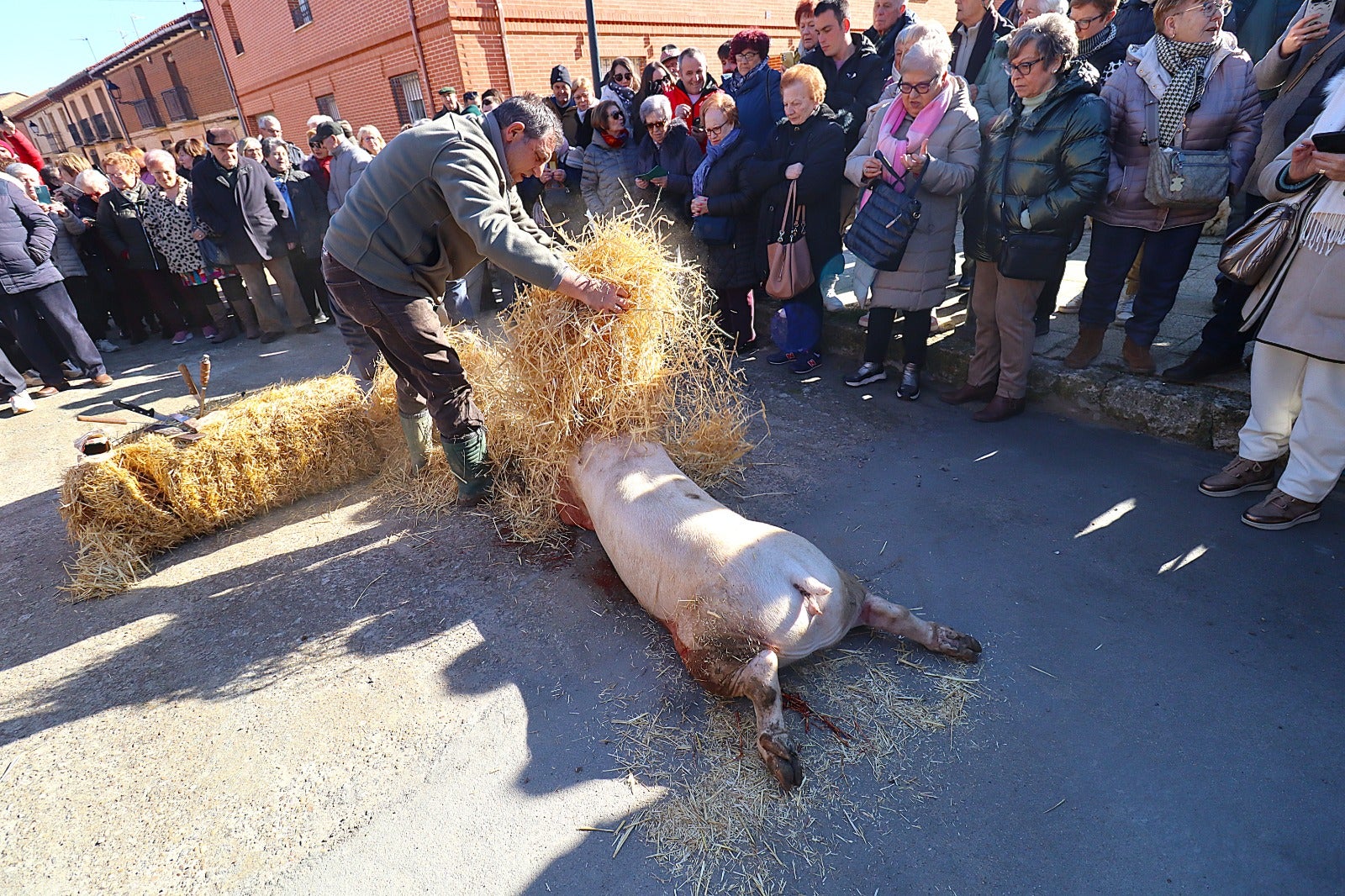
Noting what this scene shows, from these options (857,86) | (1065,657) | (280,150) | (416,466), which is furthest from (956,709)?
(280,150)

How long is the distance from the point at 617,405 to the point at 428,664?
4.66ft

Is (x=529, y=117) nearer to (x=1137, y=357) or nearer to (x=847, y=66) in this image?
(x=847, y=66)

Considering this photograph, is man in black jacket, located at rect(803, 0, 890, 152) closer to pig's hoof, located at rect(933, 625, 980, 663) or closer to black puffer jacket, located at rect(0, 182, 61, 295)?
pig's hoof, located at rect(933, 625, 980, 663)

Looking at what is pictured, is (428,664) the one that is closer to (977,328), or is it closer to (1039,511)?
(1039,511)

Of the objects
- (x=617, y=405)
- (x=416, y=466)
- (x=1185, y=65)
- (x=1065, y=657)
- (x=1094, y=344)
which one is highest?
(x=1185, y=65)

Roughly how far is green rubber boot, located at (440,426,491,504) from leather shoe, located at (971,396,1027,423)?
3.12 meters

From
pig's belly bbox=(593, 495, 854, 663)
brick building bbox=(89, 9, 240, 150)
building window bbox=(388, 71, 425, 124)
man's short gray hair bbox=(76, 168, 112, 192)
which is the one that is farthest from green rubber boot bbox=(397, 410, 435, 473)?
brick building bbox=(89, 9, 240, 150)

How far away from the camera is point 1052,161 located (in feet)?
11.7

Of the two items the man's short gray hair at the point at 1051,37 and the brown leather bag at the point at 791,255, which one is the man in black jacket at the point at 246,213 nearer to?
the brown leather bag at the point at 791,255

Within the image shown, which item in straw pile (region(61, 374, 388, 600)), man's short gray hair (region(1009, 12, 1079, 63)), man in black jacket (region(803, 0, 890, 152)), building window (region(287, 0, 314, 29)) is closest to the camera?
man's short gray hair (region(1009, 12, 1079, 63))

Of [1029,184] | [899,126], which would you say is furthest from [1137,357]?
[899,126]

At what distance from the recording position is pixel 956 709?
2.32m

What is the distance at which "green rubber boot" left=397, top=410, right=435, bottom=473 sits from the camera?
4027mm

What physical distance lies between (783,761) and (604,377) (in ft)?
5.95
